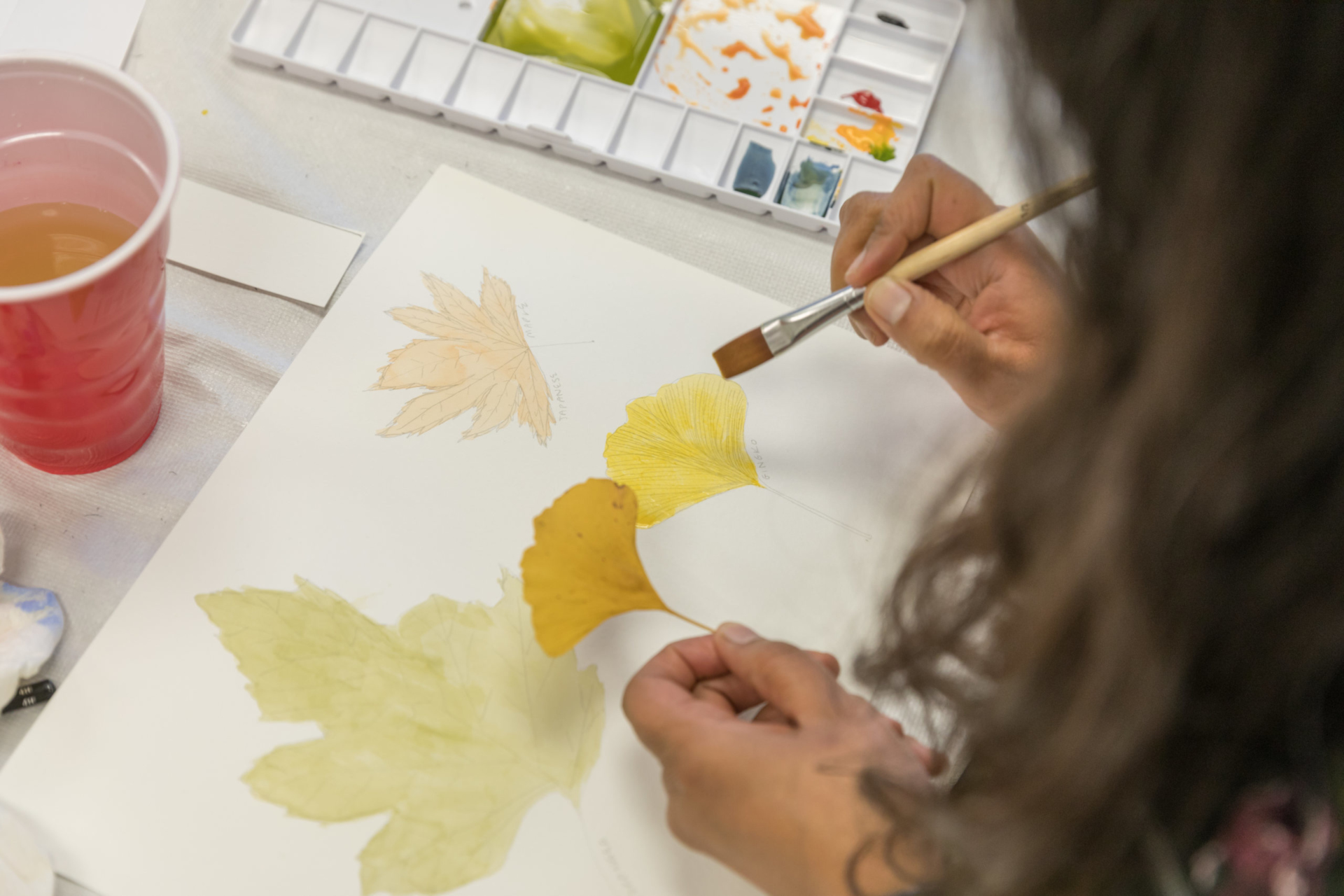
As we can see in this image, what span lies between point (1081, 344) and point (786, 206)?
39cm

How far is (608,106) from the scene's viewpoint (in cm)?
68

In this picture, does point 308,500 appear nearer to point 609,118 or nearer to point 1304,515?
point 609,118

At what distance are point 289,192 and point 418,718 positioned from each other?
0.37 meters

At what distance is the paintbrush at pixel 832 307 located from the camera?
21.3 inches

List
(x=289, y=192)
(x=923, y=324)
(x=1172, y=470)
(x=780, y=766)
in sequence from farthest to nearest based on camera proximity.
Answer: (x=289, y=192) < (x=923, y=324) < (x=780, y=766) < (x=1172, y=470)

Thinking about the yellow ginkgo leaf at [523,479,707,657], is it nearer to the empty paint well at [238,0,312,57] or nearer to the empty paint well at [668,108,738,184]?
the empty paint well at [668,108,738,184]

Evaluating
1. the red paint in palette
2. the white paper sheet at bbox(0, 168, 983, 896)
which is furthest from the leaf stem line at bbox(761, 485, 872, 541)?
the red paint in palette

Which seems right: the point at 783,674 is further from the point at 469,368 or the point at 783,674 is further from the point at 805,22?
the point at 805,22

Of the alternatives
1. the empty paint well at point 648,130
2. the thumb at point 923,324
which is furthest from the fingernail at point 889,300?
the empty paint well at point 648,130

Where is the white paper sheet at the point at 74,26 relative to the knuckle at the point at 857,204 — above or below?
below

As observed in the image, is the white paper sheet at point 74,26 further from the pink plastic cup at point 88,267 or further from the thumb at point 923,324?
the thumb at point 923,324

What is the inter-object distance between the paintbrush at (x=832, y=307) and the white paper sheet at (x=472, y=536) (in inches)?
2.2

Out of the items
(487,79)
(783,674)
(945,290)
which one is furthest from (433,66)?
(783,674)

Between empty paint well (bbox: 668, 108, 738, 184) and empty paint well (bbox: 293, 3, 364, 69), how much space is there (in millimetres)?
245
